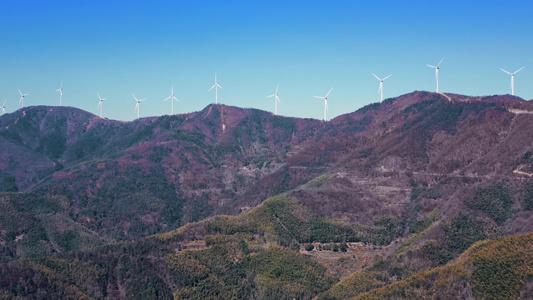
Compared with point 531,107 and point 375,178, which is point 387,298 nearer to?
point 375,178

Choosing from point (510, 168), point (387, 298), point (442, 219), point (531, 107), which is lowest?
point (387, 298)

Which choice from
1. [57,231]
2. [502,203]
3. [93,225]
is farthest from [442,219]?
[93,225]

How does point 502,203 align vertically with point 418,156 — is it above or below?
below

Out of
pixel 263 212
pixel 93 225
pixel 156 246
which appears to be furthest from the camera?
pixel 93 225

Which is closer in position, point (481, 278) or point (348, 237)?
point (481, 278)

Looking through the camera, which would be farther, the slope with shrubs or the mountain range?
the mountain range

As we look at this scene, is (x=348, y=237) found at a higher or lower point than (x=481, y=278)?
higher

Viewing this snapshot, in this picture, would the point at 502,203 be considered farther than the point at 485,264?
Yes

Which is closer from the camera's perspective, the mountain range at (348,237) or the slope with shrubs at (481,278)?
the slope with shrubs at (481,278)

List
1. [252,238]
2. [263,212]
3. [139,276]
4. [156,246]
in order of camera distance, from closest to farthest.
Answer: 1. [139,276]
2. [156,246]
3. [252,238]
4. [263,212]
